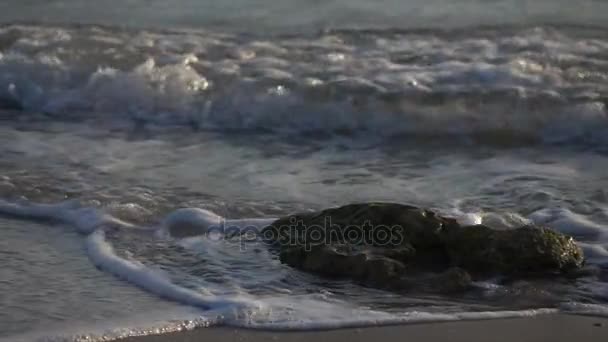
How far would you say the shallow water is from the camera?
12.4 ft

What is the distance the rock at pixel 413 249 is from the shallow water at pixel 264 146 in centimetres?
8

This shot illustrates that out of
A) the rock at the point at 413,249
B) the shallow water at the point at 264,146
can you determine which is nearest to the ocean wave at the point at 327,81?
the shallow water at the point at 264,146

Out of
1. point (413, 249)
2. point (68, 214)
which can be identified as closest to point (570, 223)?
point (413, 249)

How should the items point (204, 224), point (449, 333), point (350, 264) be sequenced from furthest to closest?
point (204, 224) < point (350, 264) < point (449, 333)

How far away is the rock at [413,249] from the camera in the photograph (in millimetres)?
3914

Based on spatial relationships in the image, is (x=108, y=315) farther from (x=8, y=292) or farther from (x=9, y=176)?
(x=9, y=176)

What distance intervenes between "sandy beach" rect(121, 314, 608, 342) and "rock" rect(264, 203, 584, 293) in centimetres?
30

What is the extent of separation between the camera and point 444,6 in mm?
9055

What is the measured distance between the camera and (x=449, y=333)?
3.51 m

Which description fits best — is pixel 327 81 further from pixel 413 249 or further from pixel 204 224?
pixel 413 249

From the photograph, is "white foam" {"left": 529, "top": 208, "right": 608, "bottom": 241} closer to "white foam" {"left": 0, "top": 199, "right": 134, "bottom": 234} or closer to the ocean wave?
Result: the ocean wave

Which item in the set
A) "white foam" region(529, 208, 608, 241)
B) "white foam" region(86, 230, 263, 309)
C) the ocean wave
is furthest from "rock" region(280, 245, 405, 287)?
the ocean wave

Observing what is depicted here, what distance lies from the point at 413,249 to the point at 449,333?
615 mm

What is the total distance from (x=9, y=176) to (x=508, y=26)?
4.11 metres
